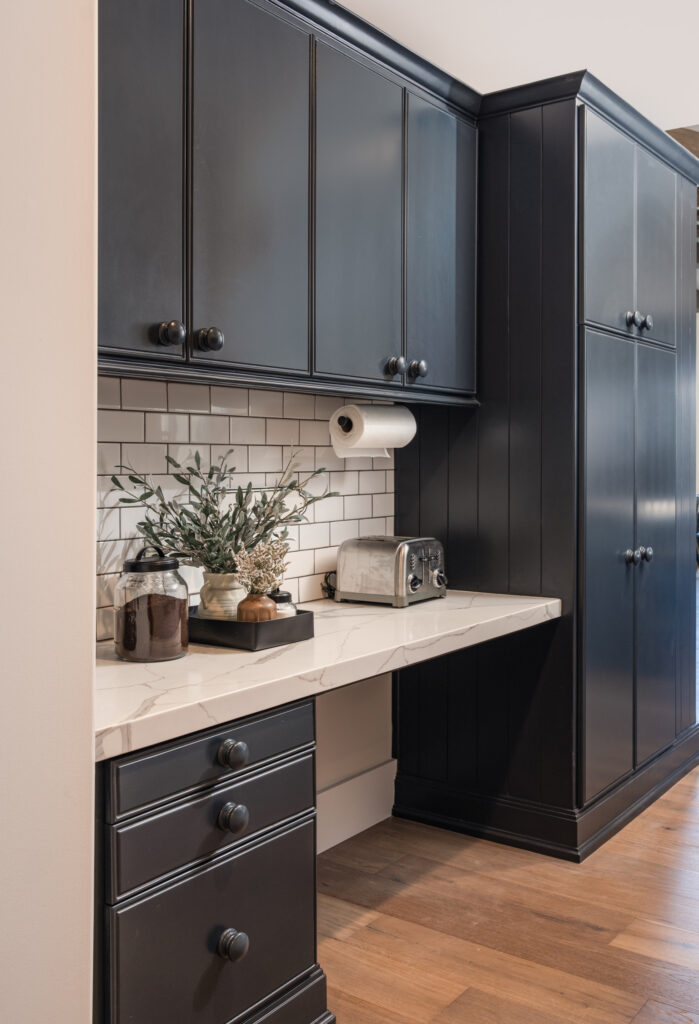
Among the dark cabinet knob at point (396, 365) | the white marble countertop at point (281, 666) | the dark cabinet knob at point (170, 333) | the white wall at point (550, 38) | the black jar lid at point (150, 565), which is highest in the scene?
the white wall at point (550, 38)

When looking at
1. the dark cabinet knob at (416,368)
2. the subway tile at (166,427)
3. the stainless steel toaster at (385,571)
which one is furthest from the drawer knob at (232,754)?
the dark cabinet knob at (416,368)

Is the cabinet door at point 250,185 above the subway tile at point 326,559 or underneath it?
above

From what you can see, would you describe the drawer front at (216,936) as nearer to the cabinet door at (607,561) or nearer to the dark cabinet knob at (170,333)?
the dark cabinet knob at (170,333)

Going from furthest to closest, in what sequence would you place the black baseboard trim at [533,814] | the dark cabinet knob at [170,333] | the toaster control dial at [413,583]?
1. the black baseboard trim at [533,814]
2. the toaster control dial at [413,583]
3. the dark cabinet knob at [170,333]

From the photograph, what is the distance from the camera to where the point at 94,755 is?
1516 mm

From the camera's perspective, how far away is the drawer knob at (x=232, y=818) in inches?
71.6

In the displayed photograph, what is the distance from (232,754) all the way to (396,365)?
132cm

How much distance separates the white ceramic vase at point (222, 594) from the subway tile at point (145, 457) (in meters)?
0.32

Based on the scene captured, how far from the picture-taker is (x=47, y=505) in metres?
1.40

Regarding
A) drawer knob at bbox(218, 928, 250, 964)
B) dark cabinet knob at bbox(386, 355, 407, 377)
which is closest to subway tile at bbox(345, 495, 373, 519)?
dark cabinet knob at bbox(386, 355, 407, 377)

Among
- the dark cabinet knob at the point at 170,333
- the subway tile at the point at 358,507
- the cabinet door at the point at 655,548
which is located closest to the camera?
the dark cabinet knob at the point at 170,333

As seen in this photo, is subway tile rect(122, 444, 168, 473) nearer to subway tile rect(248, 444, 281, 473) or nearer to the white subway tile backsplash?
the white subway tile backsplash

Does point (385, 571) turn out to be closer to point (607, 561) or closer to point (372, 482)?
point (372, 482)

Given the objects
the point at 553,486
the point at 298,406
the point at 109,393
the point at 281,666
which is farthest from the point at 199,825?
the point at 553,486
